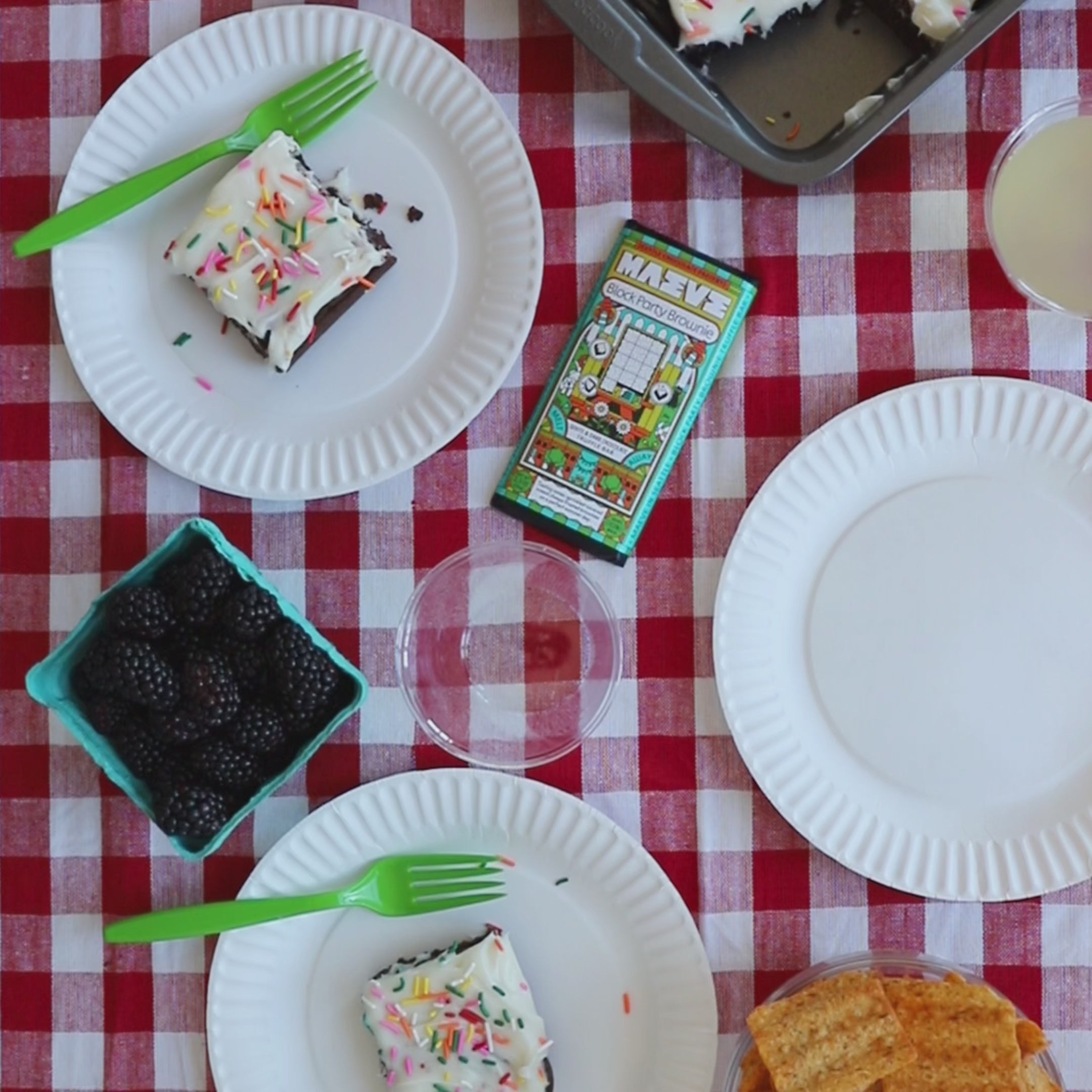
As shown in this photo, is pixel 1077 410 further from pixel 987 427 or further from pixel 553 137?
pixel 553 137

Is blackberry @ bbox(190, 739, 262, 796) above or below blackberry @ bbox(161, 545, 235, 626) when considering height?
below

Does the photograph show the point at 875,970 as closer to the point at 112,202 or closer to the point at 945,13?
the point at 945,13

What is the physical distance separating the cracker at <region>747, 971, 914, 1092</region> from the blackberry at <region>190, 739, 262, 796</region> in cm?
52

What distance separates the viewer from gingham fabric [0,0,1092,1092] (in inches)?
48.3

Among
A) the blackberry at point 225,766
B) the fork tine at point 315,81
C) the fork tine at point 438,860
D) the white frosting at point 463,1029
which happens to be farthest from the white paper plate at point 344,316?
the white frosting at point 463,1029

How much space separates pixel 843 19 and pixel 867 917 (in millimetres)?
894

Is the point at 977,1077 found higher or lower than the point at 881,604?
lower

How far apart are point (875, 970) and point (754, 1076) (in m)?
0.16

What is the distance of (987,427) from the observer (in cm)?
122

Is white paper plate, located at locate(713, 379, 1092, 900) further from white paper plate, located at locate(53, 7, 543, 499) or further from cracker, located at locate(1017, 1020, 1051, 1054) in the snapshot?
white paper plate, located at locate(53, 7, 543, 499)

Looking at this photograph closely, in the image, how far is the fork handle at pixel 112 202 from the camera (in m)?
1.20

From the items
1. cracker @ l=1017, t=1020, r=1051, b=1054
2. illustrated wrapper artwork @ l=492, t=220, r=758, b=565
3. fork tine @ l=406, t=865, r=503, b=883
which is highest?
illustrated wrapper artwork @ l=492, t=220, r=758, b=565

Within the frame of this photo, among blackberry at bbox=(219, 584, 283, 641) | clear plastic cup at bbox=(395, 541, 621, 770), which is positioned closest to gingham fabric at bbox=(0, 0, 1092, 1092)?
clear plastic cup at bbox=(395, 541, 621, 770)

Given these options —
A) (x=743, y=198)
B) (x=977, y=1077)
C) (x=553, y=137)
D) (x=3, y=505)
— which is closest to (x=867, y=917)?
(x=977, y=1077)
